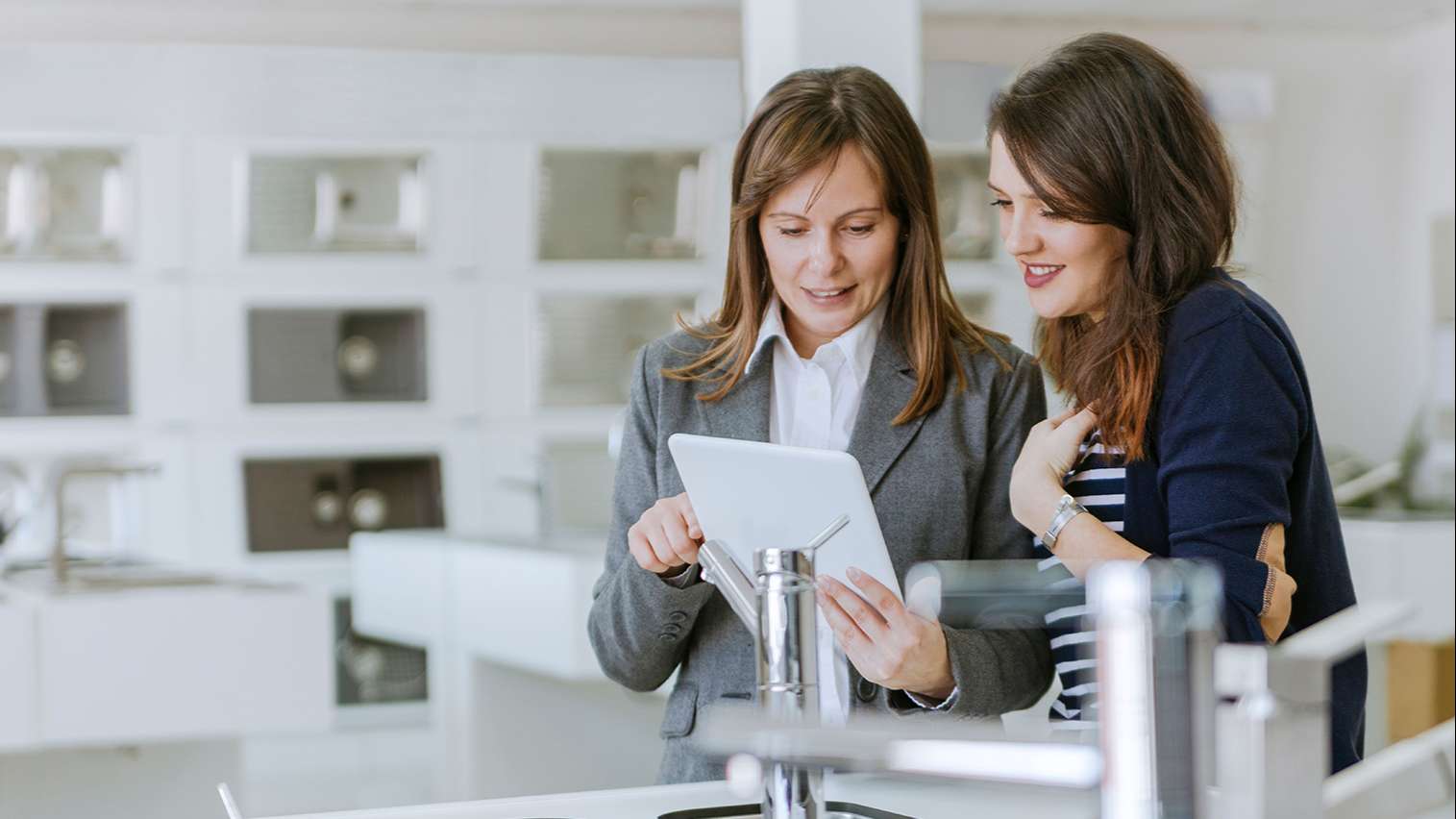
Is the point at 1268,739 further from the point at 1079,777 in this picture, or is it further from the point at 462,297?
the point at 462,297

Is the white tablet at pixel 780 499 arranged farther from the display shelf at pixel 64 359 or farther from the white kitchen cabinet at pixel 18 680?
the display shelf at pixel 64 359

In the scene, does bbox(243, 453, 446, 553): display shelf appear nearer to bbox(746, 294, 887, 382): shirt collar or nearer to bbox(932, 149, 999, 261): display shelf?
bbox(932, 149, 999, 261): display shelf

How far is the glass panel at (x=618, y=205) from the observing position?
3.87m

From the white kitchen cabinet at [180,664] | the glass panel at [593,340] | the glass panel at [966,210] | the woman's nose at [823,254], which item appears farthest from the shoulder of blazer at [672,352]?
the glass panel at [966,210]

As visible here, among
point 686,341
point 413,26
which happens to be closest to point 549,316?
point 413,26

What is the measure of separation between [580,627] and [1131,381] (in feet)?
6.04

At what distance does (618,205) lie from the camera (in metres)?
3.92

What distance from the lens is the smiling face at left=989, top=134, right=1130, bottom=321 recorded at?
37.6 inches

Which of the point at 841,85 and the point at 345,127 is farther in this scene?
the point at 345,127

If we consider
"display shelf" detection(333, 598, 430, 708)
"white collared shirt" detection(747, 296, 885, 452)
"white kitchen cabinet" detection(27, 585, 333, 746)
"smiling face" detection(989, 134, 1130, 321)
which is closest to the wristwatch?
"smiling face" detection(989, 134, 1130, 321)

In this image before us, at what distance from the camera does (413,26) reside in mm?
3848

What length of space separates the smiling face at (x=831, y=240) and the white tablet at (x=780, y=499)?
0.23m

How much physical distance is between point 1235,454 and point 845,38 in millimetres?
736

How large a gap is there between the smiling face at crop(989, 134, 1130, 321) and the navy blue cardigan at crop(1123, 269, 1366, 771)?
0.20 ft
